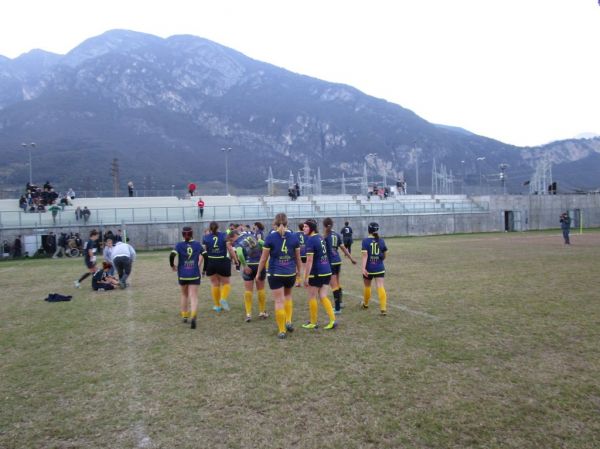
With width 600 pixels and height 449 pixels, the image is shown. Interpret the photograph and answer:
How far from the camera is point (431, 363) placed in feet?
18.4

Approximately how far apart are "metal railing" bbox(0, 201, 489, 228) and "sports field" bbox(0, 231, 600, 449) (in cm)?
2089

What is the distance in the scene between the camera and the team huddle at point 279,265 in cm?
711

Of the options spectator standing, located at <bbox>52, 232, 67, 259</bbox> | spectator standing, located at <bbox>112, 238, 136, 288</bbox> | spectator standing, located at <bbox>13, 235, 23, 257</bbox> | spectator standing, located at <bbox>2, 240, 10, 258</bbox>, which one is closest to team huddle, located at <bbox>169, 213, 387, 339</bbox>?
spectator standing, located at <bbox>112, 238, 136, 288</bbox>

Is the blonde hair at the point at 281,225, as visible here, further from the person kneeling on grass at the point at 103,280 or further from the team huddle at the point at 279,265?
the person kneeling on grass at the point at 103,280

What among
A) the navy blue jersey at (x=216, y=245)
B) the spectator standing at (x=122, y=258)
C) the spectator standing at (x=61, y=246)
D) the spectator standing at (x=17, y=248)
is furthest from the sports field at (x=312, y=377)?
the spectator standing at (x=17, y=248)

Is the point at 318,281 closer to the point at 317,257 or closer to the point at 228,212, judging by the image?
the point at 317,257

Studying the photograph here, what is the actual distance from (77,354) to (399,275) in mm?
10107

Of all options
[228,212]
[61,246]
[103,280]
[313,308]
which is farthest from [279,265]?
[228,212]

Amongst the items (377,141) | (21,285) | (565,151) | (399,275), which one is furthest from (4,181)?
(565,151)

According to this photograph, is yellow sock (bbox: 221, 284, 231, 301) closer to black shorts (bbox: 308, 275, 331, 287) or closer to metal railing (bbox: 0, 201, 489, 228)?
black shorts (bbox: 308, 275, 331, 287)

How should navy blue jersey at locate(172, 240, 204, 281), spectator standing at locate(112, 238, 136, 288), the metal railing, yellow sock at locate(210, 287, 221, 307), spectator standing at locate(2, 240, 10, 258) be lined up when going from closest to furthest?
navy blue jersey at locate(172, 240, 204, 281)
yellow sock at locate(210, 287, 221, 307)
spectator standing at locate(112, 238, 136, 288)
spectator standing at locate(2, 240, 10, 258)
the metal railing

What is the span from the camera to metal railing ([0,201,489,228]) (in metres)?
28.0

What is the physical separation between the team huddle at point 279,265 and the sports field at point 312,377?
38 centimetres

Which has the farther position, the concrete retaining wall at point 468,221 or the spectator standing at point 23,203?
the concrete retaining wall at point 468,221
